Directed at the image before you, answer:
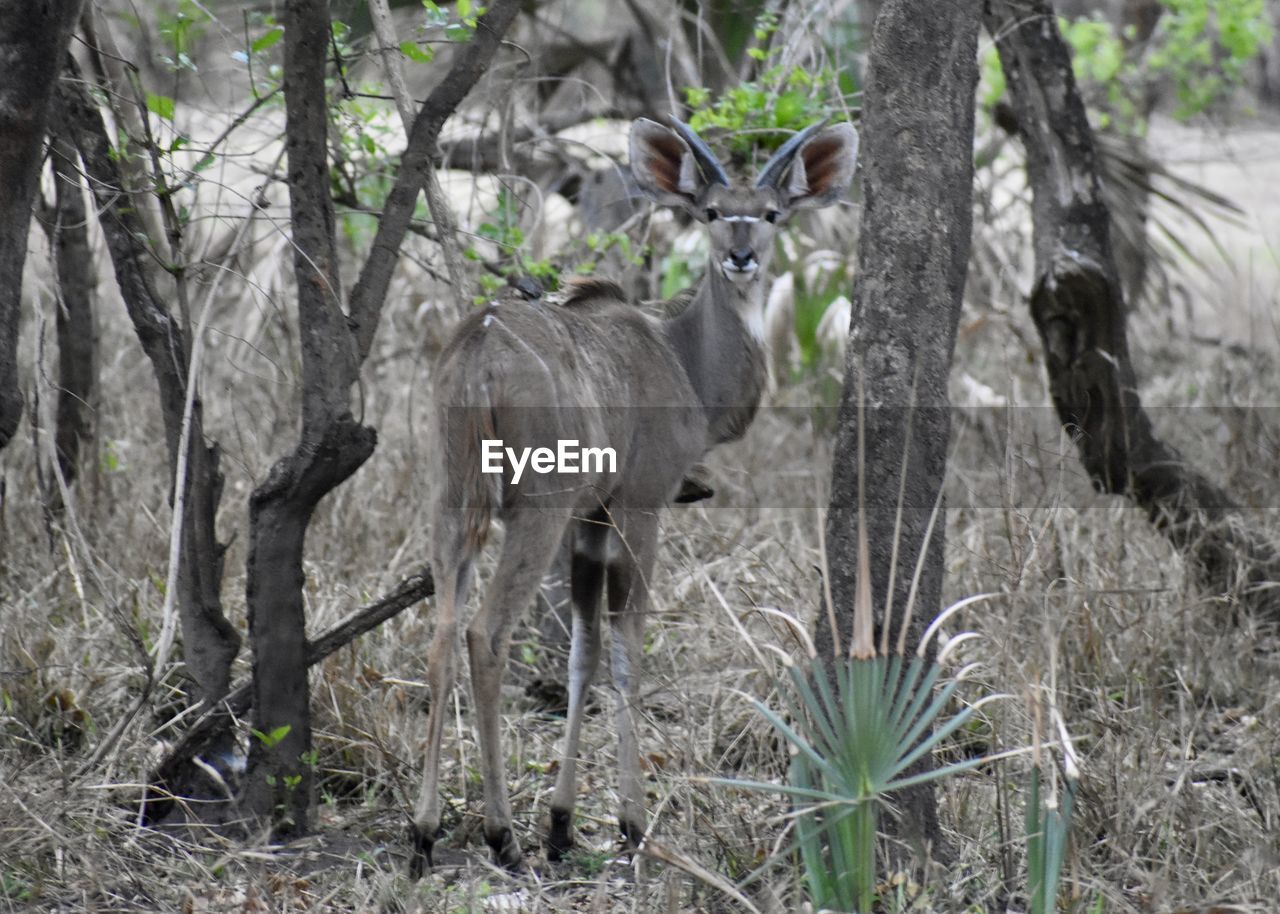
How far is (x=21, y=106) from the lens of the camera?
11.1 feet

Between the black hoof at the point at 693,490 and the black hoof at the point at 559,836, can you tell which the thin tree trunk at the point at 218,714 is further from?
the black hoof at the point at 693,490

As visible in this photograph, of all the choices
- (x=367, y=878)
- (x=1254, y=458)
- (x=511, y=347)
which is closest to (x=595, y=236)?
(x=511, y=347)

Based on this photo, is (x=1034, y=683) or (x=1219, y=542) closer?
(x=1034, y=683)

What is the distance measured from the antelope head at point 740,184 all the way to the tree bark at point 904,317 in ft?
3.86

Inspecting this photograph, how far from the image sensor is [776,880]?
3.60 m

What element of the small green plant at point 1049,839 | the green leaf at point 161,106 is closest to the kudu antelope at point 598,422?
the green leaf at point 161,106

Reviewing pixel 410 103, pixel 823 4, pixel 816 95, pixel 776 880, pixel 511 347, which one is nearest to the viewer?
pixel 776 880

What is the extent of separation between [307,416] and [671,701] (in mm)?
1931

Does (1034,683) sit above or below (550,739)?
above

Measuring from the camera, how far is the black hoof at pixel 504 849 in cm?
415

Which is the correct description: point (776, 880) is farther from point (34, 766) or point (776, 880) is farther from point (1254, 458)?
point (1254, 458)

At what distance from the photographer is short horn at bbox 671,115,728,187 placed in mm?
4895

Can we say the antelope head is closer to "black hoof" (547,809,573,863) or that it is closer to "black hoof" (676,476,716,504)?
"black hoof" (676,476,716,504)

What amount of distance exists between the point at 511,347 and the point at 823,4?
3133 mm
